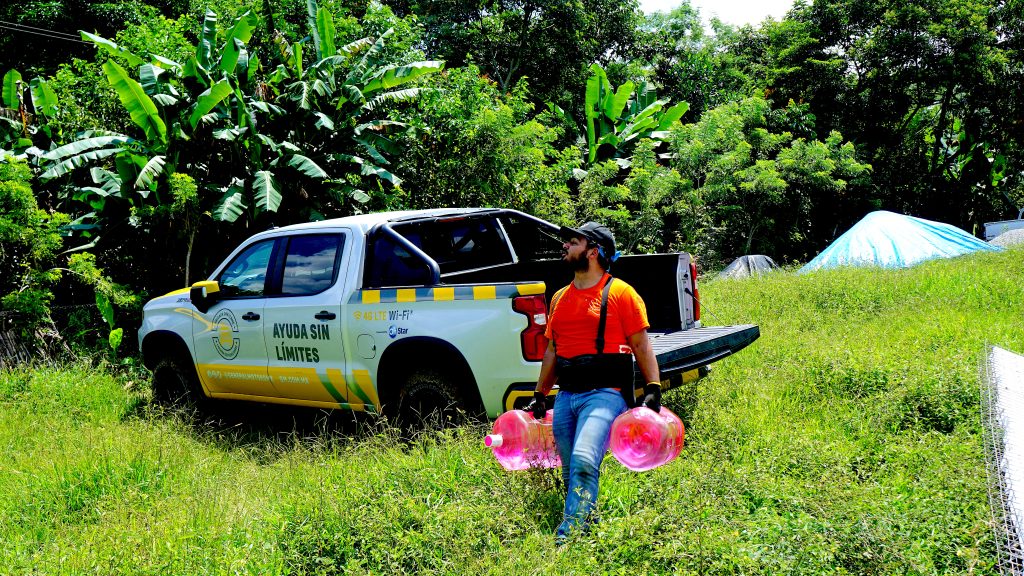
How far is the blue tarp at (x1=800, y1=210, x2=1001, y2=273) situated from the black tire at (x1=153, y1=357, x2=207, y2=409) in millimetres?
13118

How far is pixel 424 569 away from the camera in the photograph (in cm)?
372

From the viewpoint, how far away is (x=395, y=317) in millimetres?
5781

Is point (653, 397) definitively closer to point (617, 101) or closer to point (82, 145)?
point (82, 145)

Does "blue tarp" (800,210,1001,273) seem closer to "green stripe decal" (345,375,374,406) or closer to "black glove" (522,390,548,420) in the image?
"green stripe decal" (345,375,374,406)

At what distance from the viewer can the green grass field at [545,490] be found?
12.5 feet

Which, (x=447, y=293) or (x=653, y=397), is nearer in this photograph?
(x=653, y=397)

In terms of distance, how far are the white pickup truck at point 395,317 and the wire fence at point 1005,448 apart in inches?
66.3

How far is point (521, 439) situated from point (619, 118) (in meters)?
19.4

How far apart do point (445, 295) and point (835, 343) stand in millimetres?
4561

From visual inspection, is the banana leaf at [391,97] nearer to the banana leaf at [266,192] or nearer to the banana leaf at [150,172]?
the banana leaf at [266,192]

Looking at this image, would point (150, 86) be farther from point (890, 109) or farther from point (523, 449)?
point (890, 109)

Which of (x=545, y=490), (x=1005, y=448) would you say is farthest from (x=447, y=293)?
(x=1005, y=448)

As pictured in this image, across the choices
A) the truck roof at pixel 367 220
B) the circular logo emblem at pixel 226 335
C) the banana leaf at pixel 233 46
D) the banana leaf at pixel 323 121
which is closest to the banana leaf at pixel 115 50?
the banana leaf at pixel 233 46

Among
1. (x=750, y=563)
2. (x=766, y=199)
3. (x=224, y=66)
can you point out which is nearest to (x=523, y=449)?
(x=750, y=563)
